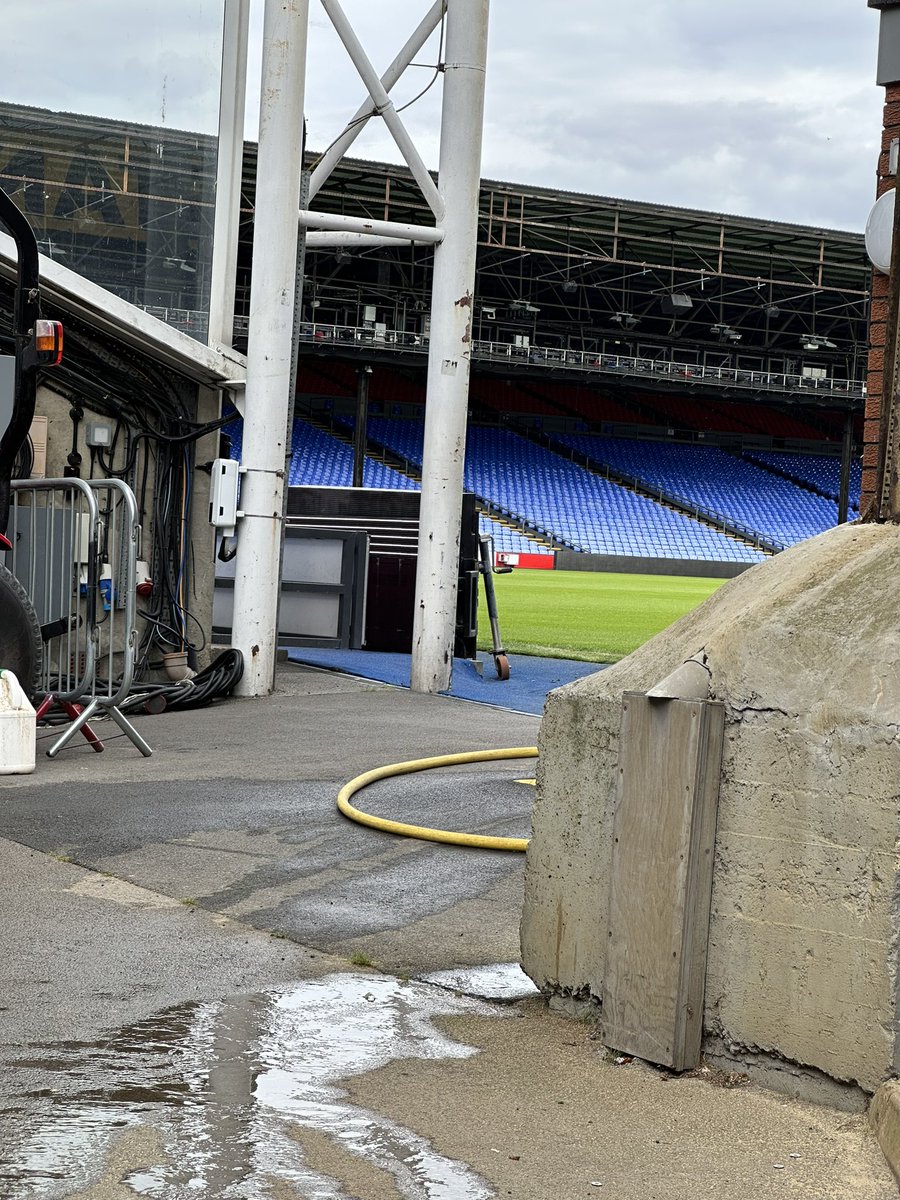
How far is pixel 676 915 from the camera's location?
299cm

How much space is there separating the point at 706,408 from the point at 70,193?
49082 mm

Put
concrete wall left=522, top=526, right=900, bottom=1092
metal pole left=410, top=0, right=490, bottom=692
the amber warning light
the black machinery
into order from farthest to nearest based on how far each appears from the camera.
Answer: metal pole left=410, top=0, right=490, bottom=692
the amber warning light
the black machinery
concrete wall left=522, top=526, right=900, bottom=1092

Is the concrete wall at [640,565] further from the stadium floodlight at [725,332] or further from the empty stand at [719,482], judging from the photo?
the stadium floodlight at [725,332]

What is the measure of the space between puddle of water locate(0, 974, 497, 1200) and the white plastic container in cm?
350

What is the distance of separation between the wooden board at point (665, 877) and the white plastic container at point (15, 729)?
4.32 metres

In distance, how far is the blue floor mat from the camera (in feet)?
36.1

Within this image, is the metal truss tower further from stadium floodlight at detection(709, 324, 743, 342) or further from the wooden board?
stadium floodlight at detection(709, 324, 743, 342)

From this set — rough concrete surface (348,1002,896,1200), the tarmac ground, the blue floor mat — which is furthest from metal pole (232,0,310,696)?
rough concrete surface (348,1002,896,1200)

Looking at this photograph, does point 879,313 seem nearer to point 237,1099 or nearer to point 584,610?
point 237,1099

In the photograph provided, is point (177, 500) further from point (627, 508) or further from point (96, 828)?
point (627, 508)

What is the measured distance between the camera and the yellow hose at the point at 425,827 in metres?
5.20

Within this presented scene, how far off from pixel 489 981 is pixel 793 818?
1195 millimetres

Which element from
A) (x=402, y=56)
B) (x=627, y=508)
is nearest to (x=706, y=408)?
(x=627, y=508)

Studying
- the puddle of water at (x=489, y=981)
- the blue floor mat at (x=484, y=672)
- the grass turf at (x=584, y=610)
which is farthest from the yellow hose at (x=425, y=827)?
the grass turf at (x=584, y=610)
